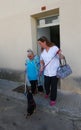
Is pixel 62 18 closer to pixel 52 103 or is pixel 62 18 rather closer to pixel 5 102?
pixel 52 103

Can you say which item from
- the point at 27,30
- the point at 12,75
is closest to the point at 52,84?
the point at 27,30

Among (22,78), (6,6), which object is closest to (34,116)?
(22,78)

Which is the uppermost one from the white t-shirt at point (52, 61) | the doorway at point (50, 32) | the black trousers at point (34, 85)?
the doorway at point (50, 32)

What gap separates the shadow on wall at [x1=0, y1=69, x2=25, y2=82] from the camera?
7.04m

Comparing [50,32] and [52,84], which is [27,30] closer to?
[50,32]

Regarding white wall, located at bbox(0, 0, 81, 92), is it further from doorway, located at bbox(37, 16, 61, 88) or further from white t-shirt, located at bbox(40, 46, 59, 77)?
white t-shirt, located at bbox(40, 46, 59, 77)

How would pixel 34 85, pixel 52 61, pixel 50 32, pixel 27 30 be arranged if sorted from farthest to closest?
1. pixel 50 32
2. pixel 27 30
3. pixel 34 85
4. pixel 52 61

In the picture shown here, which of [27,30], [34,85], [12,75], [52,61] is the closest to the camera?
[52,61]

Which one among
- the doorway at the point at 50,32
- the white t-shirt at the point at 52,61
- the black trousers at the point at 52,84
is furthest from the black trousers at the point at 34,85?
the doorway at the point at 50,32

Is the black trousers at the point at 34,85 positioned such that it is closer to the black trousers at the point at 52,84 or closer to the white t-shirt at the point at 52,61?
the black trousers at the point at 52,84

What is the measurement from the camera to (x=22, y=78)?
7031 millimetres

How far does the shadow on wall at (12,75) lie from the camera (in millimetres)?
7041

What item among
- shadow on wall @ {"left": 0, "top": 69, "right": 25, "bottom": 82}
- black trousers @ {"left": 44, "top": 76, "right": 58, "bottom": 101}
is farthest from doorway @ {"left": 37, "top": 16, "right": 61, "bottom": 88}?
black trousers @ {"left": 44, "top": 76, "right": 58, "bottom": 101}

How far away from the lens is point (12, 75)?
7.40m
